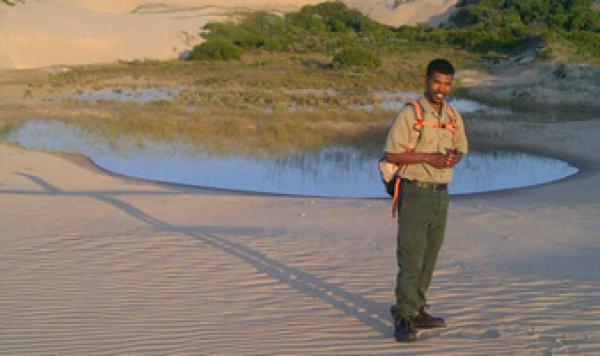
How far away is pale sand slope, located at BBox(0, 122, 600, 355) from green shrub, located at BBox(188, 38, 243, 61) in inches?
1196

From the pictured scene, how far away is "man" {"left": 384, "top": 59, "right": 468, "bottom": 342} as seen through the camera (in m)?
5.21

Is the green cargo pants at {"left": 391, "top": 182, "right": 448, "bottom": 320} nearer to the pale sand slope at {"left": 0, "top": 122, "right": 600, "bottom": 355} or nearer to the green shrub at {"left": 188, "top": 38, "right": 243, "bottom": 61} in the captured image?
the pale sand slope at {"left": 0, "top": 122, "right": 600, "bottom": 355}

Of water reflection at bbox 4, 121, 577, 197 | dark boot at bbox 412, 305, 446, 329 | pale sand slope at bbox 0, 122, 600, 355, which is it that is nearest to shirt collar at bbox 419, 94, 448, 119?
dark boot at bbox 412, 305, 446, 329

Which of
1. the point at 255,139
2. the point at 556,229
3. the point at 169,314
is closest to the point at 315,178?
the point at 255,139

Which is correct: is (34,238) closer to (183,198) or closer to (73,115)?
(183,198)

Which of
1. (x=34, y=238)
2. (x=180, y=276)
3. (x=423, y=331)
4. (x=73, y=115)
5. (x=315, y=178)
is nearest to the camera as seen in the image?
(x=423, y=331)

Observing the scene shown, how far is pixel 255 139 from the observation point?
20234 mm

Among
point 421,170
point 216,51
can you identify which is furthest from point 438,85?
point 216,51

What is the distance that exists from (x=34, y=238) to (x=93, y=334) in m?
4.09

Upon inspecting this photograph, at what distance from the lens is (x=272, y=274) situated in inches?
303

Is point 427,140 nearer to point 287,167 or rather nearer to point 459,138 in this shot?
point 459,138

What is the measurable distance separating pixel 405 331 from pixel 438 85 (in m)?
1.63

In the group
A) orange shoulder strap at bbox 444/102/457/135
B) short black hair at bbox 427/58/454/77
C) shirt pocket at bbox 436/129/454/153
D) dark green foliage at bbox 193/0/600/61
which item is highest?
dark green foliage at bbox 193/0/600/61

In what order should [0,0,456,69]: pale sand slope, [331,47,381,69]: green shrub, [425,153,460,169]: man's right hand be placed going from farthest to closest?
[0,0,456,69]: pale sand slope → [331,47,381,69]: green shrub → [425,153,460,169]: man's right hand
